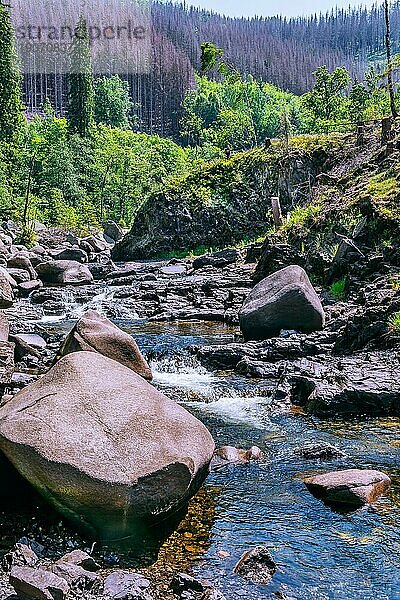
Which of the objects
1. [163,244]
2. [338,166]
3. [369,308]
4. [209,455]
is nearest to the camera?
[209,455]

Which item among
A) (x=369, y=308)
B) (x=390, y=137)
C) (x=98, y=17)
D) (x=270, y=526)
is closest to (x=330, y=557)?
(x=270, y=526)

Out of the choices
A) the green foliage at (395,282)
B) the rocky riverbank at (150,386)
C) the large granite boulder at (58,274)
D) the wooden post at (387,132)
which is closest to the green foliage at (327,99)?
the wooden post at (387,132)

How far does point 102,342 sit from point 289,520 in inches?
216

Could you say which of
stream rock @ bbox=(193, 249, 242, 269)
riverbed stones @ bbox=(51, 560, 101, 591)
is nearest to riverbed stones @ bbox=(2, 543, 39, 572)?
riverbed stones @ bbox=(51, 560, 101, 591)

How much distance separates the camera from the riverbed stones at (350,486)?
755 cm

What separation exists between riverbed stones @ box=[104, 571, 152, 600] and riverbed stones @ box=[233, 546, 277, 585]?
885 millimetres

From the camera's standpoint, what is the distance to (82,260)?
38.9 m

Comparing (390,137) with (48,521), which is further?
(390,137)

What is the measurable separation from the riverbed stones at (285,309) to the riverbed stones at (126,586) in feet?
34.8

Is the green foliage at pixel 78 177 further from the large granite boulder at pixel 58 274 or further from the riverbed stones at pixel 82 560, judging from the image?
the riverbed stones at pixel 82 560

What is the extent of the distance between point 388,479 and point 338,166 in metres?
32.3

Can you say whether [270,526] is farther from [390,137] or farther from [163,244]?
[163,244]

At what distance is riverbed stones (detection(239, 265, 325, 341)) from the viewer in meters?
16.1

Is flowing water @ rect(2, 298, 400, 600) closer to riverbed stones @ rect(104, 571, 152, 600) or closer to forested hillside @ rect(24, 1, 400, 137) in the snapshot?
riverbed stones @ rect(104, 571, 152, 600)
